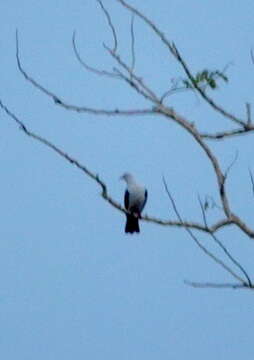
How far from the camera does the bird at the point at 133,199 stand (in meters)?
12.0

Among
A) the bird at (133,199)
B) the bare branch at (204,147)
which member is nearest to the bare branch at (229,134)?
the bare branch at (204,147)

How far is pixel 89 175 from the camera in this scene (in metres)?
6.30

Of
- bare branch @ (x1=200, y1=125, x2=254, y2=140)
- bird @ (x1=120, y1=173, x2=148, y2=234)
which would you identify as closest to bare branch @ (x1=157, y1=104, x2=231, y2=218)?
bare branch @ (x1=200, y1=125, x2=254, y2=140)

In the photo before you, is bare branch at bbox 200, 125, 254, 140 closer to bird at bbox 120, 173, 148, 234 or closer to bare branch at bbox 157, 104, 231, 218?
bare branch at bbox 157, 104, 231, 218

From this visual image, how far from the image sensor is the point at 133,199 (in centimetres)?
1245

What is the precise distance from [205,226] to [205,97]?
0.74m

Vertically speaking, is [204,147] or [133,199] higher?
[133,199]

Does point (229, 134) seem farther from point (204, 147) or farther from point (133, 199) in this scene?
point (133, 199)

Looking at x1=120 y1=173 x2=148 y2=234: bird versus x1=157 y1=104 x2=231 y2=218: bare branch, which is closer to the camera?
x1=157 y1=104 x2=231 y2=218: bare branch

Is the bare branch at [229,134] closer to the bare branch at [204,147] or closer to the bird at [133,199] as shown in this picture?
the bare branch at [204,147]

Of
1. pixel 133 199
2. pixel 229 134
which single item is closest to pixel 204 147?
pixel 229 134

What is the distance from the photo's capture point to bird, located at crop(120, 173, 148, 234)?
12.0 meters

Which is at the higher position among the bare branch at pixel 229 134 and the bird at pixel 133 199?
the bird at pixel 133 199

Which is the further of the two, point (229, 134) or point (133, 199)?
point (133, 199)
